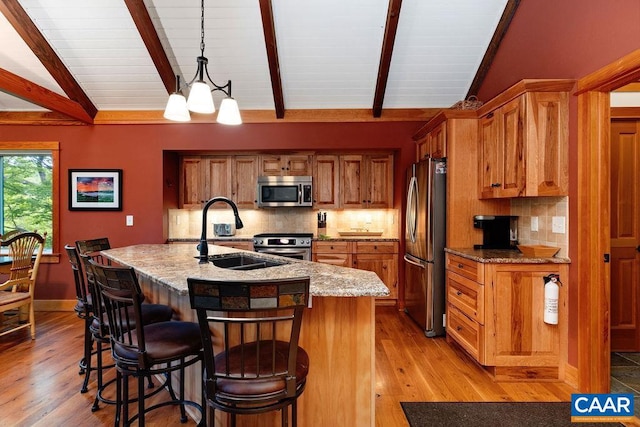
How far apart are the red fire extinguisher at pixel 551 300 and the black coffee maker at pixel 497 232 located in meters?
0.73

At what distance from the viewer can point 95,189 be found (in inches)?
172

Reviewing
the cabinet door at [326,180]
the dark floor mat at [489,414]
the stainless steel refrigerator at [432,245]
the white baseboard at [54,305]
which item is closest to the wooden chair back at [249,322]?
the dark floor mat at [489,414]

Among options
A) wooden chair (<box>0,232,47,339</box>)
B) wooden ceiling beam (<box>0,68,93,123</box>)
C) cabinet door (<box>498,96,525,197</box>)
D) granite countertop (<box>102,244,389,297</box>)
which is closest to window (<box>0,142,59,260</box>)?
wooden ceiling beam (<box>0,68,93,123</box>)

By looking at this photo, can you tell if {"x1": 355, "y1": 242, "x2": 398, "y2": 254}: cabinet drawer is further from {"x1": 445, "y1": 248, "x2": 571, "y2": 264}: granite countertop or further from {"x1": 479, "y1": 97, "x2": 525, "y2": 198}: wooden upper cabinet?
{"x1": 445, "y1": 248, "x2": 571, "y2": 264}: granite countertop

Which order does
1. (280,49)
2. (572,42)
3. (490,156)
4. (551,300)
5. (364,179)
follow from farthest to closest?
(364,179) < (280,49) < (490,156) < (572,42) < (551,300)

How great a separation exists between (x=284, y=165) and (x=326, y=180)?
62 cm

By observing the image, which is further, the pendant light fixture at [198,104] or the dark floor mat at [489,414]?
the pendant light fixture at [198,104]

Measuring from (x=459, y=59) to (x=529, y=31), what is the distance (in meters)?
0.78

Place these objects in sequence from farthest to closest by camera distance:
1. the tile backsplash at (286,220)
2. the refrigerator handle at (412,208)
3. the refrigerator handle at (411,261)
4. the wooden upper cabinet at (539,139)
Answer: the tile backsplash at (286,220), the refrigerator handle at (412,208), the refrigerator handle at (411,261), the wooden upper cabinet at (539,139)

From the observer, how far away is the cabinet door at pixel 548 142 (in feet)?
8.22

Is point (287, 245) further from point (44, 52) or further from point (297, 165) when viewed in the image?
point (44, 52)

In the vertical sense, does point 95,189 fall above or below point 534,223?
above

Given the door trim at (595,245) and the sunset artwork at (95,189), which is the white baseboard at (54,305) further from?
the door trim at (595,245)

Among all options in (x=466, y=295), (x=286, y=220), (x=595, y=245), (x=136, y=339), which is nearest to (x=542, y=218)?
(x=595, y=245)
